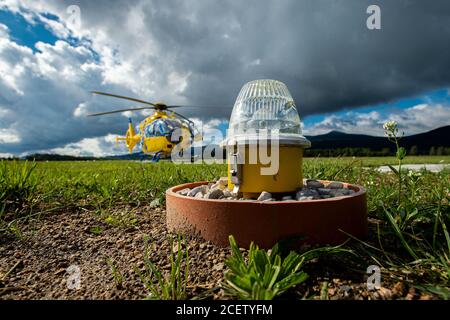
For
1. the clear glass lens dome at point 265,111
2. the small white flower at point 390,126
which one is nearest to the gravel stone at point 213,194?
the clear glass lens dome at point 265,111

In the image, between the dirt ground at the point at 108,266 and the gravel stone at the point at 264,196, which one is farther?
the gravel stone at the point at 264,196

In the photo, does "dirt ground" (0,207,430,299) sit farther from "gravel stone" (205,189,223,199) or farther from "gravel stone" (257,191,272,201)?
"gravel stone" (257,191,272,201)

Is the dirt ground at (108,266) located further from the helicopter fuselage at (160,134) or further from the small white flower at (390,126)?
the helicopter fuselage at (160,134)

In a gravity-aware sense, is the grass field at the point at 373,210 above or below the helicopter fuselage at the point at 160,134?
below

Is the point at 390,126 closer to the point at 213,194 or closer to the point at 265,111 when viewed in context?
the point at 265,111

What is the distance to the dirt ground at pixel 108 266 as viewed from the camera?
1.30 metres

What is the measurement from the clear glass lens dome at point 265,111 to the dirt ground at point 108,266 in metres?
0.97

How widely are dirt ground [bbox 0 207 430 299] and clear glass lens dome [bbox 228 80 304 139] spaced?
38.2 inches

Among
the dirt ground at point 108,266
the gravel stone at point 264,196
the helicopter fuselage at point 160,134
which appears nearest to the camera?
the dirt ground at point 108,266
